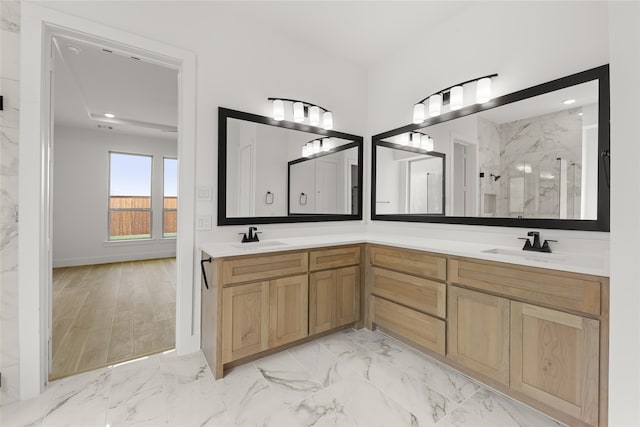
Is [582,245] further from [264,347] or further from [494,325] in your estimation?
[264,347]

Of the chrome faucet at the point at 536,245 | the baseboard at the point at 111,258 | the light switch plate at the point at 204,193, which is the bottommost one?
the baseboard at the point at 111,258

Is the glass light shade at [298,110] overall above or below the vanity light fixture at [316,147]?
above

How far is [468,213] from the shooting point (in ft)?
7.79

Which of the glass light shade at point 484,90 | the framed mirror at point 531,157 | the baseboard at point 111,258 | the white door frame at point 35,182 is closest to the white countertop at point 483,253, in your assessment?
the framed mirror at point 531,157

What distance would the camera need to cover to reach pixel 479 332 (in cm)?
178

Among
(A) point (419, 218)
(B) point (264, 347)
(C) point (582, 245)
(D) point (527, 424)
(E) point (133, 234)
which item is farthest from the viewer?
(E) point (133, 234)

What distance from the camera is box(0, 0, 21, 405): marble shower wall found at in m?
1.60

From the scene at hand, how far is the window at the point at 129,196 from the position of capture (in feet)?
18.5

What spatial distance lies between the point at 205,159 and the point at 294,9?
1.49 metres

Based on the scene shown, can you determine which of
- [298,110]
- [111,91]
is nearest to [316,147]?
[298,110]

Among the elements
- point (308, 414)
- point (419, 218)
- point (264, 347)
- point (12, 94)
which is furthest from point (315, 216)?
point (12, 94)

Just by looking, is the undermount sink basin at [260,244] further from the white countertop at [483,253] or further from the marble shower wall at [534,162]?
the marble shower wall at [534,162]

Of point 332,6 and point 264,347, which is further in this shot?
point 332,6

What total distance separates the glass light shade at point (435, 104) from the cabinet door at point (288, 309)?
6.16 feet
